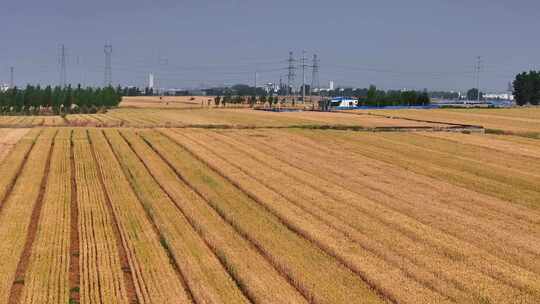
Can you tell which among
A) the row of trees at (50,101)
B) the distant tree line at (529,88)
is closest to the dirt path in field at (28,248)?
the row of trees at (50,101)

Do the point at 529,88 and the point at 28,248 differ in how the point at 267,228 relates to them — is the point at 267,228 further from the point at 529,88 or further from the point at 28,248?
the point at 529,88

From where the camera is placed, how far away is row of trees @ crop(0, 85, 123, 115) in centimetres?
13762

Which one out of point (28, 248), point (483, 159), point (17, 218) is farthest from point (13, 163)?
point (483, 159)

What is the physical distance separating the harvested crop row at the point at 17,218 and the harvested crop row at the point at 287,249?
634 centimetres

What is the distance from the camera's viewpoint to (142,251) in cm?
1808

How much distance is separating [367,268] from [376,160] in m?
24.7

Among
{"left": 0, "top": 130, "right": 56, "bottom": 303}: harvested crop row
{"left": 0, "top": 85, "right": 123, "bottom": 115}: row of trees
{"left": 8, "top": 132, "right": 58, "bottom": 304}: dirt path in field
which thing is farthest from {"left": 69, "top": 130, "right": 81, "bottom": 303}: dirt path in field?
{"left": 0, "top": 85, "right": 123, "bottom": 115}: row of trees

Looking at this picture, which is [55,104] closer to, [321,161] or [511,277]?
[321,161]

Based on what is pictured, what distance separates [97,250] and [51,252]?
3.90 feet

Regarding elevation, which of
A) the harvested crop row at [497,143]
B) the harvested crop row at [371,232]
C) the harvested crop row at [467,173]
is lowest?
the harvested crop row at [371,232]

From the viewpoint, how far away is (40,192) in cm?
2800

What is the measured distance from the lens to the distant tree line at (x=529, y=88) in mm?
189625

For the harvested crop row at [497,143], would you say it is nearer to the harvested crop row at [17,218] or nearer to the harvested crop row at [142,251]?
the harvested crop row at [142,251]

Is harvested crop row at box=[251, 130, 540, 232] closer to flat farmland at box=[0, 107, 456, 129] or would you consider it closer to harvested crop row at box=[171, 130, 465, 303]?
harvested crop row at box=[171, 130, 465, 303]
